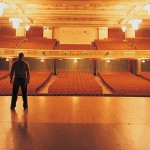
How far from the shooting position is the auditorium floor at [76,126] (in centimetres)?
321

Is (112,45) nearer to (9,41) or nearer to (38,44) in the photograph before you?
(38,44)

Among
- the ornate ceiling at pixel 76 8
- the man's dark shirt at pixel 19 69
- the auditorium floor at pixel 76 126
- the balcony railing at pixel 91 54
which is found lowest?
the auditorium floor at pixel 76 126

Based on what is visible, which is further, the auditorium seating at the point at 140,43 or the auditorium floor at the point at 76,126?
the auditorium seating at the point at 140,43

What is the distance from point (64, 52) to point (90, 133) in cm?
1384

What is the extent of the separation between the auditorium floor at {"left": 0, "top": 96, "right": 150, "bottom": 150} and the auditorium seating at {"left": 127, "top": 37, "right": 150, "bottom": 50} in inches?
516

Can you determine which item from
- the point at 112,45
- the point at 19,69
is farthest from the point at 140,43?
the point at 19,69

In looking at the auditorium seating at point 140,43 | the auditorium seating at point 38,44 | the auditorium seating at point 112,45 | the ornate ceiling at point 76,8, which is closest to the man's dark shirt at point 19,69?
the ornate ceiling at point 76,8

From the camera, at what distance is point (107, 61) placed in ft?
61.0

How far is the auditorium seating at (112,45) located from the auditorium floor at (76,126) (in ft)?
41.1

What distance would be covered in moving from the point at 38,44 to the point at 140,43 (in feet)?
26.7

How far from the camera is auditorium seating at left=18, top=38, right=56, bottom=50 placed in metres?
18.2

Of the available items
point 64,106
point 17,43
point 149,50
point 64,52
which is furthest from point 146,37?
point 64,106

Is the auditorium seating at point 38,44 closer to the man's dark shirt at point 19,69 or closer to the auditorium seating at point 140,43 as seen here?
the auditorium seating at point 140,43

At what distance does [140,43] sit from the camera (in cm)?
1966
